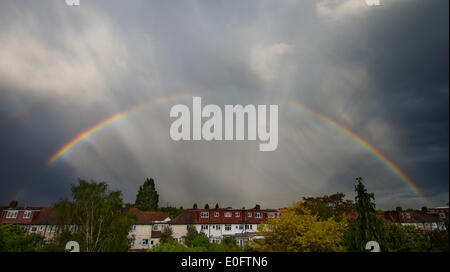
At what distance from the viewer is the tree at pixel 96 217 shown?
29.7m

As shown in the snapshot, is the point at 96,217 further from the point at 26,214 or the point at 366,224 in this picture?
the point at 26,214

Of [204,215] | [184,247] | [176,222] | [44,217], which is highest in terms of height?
[204,215]

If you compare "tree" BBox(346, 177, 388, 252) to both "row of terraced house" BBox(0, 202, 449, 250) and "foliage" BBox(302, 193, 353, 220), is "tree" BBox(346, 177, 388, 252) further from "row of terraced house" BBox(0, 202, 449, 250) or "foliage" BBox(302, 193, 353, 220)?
"row of terraced house" BBox(0, 202, 449, 250)

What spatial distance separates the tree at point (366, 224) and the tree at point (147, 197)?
257 ft

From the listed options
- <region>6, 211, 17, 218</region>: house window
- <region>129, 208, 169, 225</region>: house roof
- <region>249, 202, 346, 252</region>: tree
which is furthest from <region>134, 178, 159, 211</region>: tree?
<region>249, 202, 346, 252</region>: tree

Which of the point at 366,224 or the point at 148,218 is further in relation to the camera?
the point at 148,218

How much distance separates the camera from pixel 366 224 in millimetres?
20484

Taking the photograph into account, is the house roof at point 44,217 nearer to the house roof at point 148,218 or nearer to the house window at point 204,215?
the house roof at point 148,218

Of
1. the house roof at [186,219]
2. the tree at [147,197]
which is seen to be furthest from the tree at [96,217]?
the tree at [147,197]

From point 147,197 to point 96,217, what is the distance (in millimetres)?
60030

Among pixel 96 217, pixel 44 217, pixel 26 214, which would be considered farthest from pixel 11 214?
pixel 96 217

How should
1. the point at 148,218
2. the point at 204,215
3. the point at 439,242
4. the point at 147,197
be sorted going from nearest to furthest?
the point at 439,242
the point at 204,215
the point at 148,218
the point at 147,197
